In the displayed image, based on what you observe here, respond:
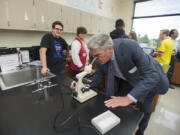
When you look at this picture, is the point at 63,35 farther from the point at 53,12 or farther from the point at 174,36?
the point at 174,36

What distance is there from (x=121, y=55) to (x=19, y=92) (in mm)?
971

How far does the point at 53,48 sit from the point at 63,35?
5.20 ft

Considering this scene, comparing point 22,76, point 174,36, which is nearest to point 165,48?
point 174,36

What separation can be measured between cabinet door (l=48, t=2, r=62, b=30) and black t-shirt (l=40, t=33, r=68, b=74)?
0.91 m

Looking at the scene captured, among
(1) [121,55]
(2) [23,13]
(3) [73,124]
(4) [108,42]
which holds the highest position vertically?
(2) [23,13]

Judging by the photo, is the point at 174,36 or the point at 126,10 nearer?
the point at 174,36

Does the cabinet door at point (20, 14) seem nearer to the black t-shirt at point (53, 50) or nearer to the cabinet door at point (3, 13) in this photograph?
the cabinet door at point (3, 13)

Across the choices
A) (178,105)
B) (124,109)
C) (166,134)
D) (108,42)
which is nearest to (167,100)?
(178,105)

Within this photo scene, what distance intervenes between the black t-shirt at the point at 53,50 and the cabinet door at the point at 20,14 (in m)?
0.77

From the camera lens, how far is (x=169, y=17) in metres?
3.87

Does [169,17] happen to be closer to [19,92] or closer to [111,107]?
[111,107]

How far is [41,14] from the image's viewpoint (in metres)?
2.20

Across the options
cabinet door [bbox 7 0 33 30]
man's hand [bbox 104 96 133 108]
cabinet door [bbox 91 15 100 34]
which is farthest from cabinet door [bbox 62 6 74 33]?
man's hand [bbox 104 96 133 108]

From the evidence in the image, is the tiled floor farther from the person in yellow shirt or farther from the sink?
the sink
